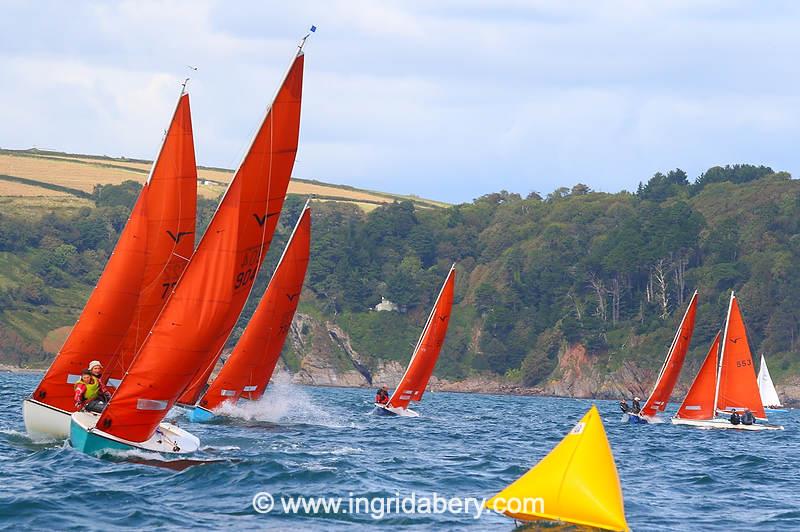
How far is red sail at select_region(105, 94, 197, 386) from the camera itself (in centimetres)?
3147

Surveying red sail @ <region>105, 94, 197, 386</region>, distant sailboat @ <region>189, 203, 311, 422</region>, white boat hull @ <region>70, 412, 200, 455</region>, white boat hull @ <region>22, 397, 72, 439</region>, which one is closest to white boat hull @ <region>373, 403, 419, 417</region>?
distant sailboat @ <region>189, 203, 311, 422</region>

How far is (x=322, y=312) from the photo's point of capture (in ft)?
520

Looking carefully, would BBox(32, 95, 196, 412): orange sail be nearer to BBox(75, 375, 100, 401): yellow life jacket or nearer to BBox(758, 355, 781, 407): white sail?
BBox(75, 375, 100, 401): yellow life jacket

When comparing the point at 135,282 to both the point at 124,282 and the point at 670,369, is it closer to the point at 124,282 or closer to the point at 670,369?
the point at 124,282

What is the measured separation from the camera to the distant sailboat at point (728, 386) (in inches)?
2341

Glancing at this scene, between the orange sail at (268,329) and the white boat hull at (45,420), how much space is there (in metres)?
14.8

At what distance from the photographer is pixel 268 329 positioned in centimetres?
4600

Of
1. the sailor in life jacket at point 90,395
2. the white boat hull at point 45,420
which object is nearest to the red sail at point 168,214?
the white boat hull at point 45,420

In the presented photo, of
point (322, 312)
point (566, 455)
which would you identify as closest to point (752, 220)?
point (322, 312)

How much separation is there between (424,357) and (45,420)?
30440 millimetres

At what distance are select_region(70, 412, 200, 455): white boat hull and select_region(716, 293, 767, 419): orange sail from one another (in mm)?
38032

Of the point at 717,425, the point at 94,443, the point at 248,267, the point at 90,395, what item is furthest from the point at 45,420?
the point at 717,425

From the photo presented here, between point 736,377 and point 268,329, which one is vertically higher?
point 268,329

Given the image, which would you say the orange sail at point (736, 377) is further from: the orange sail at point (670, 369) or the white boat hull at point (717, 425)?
the orange sail at point (670, 369)
